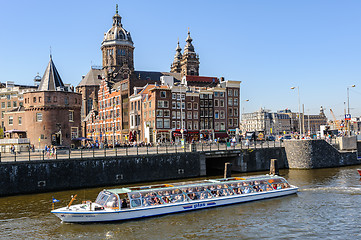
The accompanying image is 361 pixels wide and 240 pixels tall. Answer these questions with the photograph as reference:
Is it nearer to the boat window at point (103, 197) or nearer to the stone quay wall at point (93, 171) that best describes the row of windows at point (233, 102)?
the stone quay wall at point (93, 171)

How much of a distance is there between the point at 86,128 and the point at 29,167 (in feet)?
255

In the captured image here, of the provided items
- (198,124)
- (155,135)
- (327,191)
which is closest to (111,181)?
(327,191)

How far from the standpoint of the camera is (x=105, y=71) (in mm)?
115500

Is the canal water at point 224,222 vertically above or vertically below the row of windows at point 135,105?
below

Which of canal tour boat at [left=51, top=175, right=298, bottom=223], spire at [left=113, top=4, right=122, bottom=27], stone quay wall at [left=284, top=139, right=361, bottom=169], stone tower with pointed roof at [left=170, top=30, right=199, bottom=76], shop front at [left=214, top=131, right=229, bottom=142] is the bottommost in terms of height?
canal tour boat at [left=51, top=175, right=298, bottom=223]

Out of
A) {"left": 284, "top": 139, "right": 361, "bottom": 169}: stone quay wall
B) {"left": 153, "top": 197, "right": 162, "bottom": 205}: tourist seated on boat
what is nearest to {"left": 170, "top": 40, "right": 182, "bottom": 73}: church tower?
{"left": 284, "top": 139, "right": 361, "bottom": 169}: stone quay wall

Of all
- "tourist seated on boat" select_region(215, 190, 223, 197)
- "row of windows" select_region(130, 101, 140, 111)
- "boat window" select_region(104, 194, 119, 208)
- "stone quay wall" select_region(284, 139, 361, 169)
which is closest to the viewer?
"boat window" select_region(104, 194, 119, 208)

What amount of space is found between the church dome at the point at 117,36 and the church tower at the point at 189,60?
19.5 metres

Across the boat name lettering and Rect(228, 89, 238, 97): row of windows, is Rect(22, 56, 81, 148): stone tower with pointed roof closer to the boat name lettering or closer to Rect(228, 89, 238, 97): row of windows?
the boat name lettering

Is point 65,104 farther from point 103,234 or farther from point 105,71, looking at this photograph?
point 105,71

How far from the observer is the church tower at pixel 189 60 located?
120750 mm

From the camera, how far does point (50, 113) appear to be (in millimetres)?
59281

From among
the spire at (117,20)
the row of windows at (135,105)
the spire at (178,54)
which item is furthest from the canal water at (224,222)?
the spire at (178,54)

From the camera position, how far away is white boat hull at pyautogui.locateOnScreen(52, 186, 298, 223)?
25.6 metres
